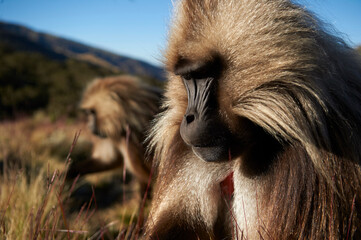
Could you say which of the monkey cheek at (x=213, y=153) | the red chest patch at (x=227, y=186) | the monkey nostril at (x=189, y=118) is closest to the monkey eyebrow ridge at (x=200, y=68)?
the monkey nostril at (x=189, y=118)

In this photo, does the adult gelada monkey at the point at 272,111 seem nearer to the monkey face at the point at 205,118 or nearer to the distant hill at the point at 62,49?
the monkey face at the point at 205,118

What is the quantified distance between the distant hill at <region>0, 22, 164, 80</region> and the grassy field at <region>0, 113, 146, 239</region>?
17512mm

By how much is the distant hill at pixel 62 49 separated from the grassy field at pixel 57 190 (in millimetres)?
17512

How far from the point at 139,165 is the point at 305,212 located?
3.62 meters

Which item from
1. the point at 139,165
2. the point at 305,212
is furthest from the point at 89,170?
the point at 305,212

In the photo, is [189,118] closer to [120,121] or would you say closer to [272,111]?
[272,111]

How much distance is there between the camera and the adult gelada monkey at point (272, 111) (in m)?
1.66

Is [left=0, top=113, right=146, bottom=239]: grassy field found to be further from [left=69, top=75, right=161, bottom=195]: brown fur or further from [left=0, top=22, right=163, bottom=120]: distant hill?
[left=0, top=22, right=163, bottom=120]: distant hill

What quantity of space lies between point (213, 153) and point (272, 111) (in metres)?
0.42

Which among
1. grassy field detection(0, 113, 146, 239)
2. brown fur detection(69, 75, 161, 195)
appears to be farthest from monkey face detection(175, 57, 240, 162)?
brown fur detection(69, 75, 161, 195)

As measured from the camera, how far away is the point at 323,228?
1.64m

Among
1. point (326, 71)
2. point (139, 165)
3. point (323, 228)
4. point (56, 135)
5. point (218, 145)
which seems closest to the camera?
point (323, 228)

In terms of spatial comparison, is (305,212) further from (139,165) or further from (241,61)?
(139,165)

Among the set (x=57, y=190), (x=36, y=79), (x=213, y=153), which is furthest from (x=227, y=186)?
(x=36, y=79)
